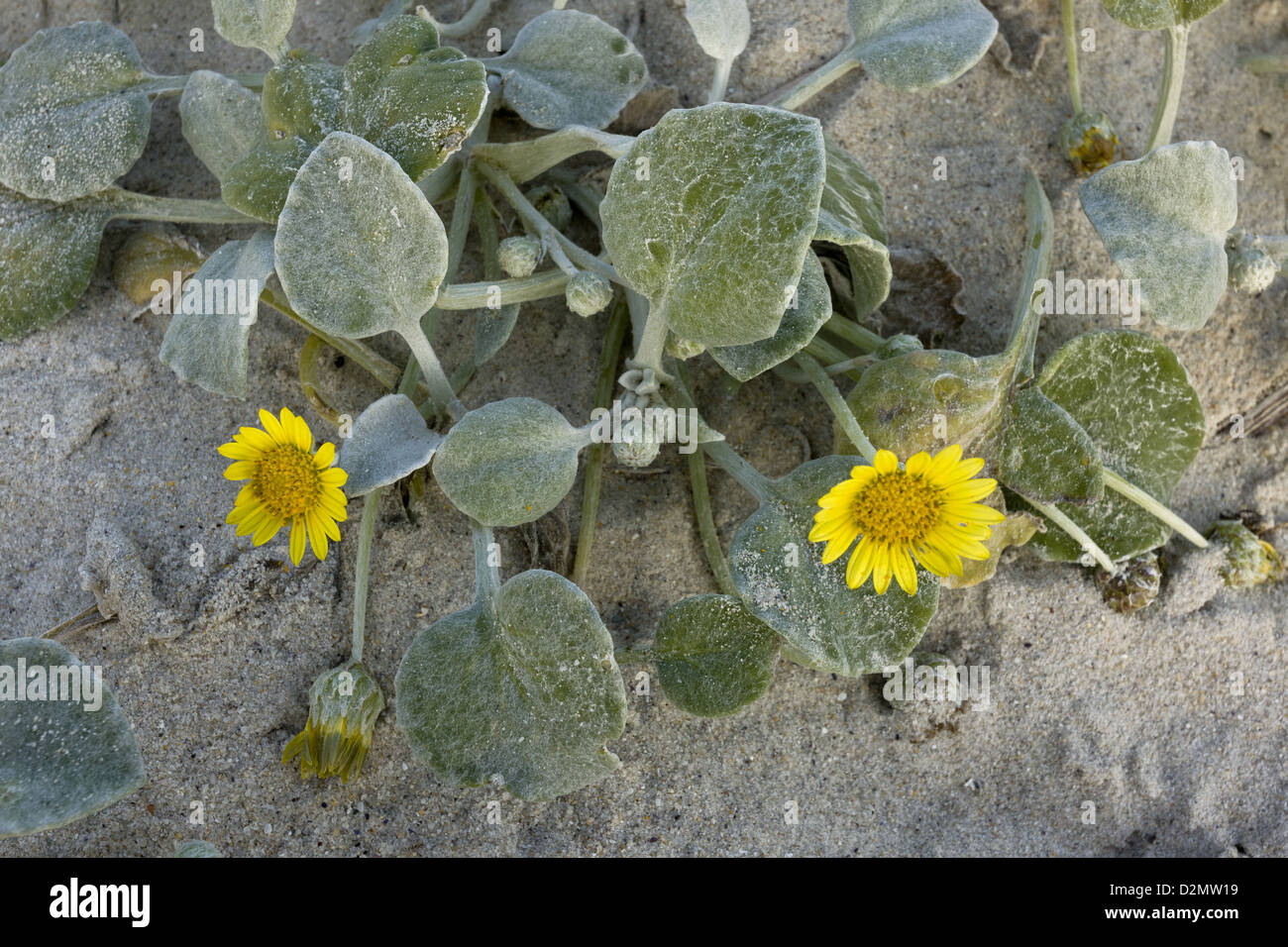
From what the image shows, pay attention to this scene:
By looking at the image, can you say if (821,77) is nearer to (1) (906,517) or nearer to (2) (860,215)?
(2) (860,215)

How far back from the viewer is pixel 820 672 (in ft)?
6.81

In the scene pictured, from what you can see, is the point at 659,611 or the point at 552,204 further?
the point at 552,204

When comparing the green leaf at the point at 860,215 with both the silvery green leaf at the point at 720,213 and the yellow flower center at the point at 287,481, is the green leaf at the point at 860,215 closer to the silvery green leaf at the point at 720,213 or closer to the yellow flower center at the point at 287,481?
the silvery green leaf at the point at 720,213

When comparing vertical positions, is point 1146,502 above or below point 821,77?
below

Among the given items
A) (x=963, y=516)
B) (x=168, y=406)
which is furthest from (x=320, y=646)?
(x=963, y=516)

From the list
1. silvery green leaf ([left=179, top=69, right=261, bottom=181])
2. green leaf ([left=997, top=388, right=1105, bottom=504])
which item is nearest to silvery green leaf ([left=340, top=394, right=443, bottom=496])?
silvery green leaf ([left=179, top=69, right=261, bottom=181])

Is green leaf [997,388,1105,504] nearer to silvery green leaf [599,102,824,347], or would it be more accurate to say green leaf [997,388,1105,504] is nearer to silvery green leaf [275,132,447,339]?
silvery green leaf [599,102,824,347]

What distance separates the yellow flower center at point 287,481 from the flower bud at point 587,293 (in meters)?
0.52

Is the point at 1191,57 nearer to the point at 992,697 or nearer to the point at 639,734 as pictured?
the point at 992,697

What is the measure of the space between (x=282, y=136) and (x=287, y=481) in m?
0.61

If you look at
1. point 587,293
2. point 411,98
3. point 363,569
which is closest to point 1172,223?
point 587,293

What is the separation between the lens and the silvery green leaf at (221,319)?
71.5 inches

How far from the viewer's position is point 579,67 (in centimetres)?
214

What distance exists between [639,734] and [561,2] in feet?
4.94
